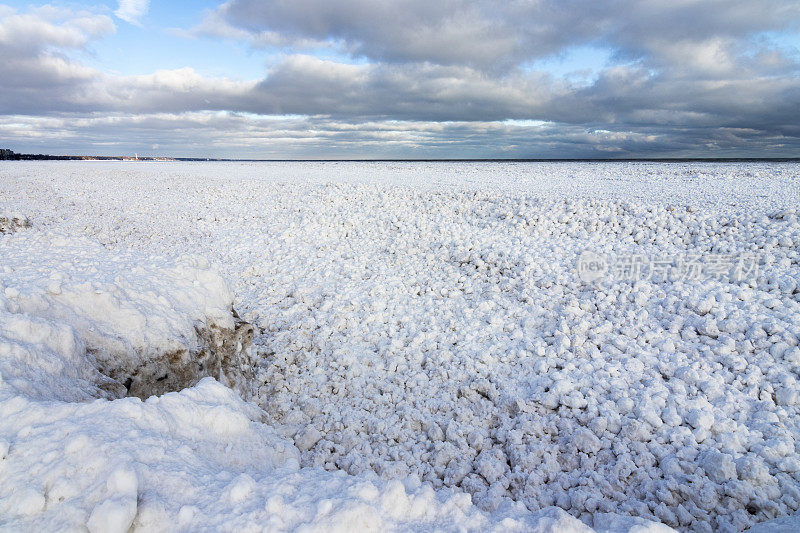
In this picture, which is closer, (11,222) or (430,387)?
(430,387)

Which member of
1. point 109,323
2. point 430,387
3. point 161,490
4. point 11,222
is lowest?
point 430,387

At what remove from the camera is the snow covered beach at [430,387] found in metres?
2.56

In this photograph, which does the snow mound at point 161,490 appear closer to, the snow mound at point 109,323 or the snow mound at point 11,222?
the snow mound at point 109,323

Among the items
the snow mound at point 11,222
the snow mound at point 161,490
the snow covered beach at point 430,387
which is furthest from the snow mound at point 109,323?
the snow mound at point 11,222

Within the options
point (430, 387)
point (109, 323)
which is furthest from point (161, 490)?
point (430, 387)

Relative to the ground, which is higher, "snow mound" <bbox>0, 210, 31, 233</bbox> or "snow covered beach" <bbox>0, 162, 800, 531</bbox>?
"snow mound" <bbox>0, 210, 31, 233</bbox>

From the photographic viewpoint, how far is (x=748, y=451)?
423 centimetres

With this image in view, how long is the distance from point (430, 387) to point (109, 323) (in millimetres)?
3799

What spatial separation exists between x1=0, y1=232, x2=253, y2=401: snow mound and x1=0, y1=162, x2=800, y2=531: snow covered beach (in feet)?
0.09

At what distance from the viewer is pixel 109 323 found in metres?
4.34

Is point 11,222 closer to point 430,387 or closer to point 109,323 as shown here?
point 109,323

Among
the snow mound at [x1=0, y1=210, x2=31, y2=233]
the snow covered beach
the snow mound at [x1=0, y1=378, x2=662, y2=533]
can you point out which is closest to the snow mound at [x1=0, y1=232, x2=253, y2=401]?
the snow covered beach

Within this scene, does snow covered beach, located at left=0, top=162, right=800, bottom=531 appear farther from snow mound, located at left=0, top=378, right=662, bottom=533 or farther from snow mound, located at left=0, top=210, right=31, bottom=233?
snow mound, located at left=0, top=210, right=31, bottom=233

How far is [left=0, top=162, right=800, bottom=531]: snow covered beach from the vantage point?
2.56 m
